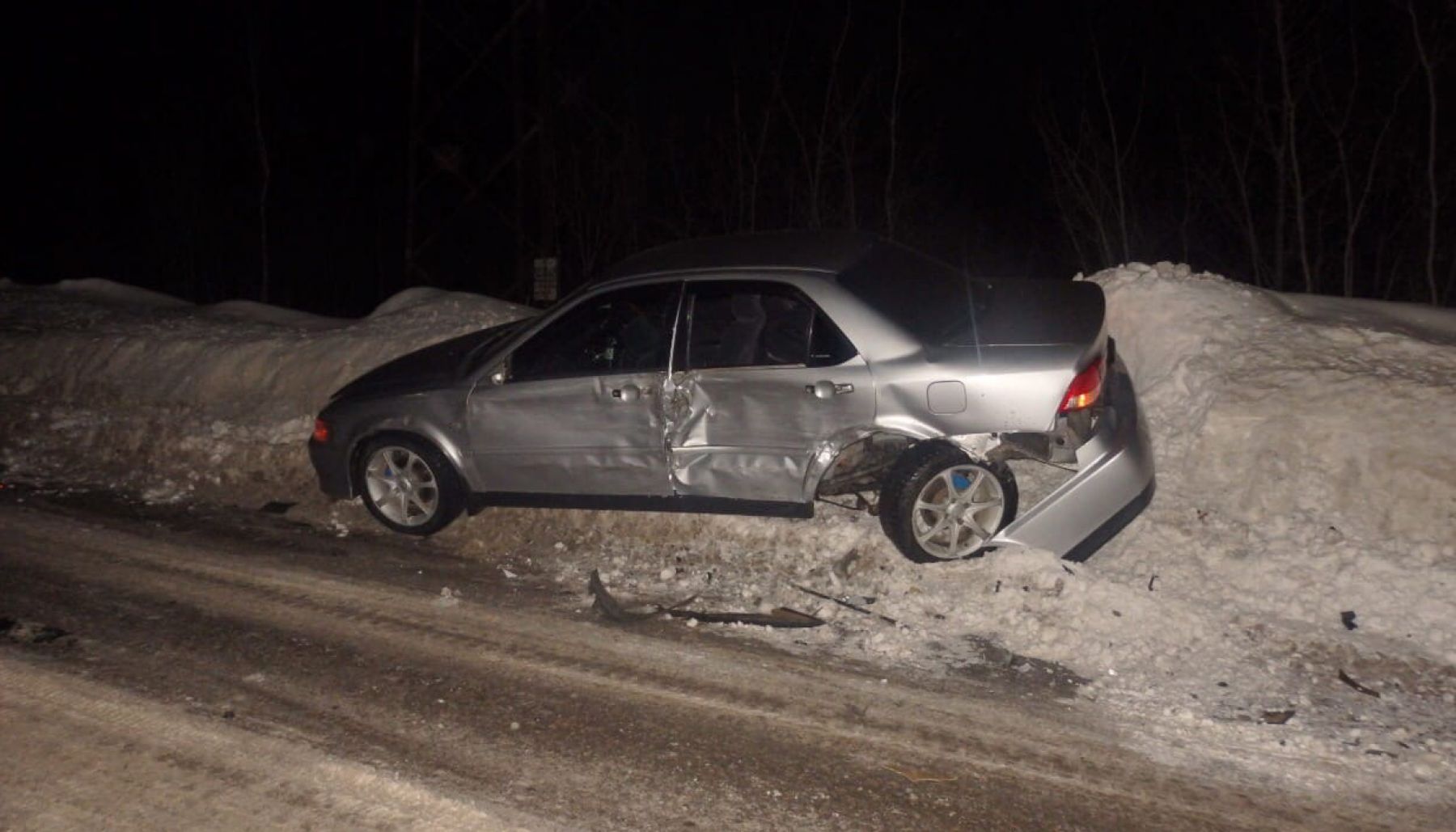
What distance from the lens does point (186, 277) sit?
27.4 m

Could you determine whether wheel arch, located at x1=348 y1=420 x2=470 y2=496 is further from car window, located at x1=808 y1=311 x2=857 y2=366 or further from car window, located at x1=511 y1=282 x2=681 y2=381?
car window, located at x1=808 y1=311 x2=857 y2=366

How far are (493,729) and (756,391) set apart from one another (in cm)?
233

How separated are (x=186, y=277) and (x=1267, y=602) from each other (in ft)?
87.2

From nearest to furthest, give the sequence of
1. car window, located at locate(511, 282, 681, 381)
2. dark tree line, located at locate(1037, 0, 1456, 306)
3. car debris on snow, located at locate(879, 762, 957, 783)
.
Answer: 1. car debris on snow, located at locate(879, 762, 957, 783)
2. car window, located at locate(511, 282, 681, 381)
3. dark tree line, located at locate(1037, 0, 1456, 306)

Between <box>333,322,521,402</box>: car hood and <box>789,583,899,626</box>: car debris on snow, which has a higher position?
<box>333,322,521,402</box>: car hood

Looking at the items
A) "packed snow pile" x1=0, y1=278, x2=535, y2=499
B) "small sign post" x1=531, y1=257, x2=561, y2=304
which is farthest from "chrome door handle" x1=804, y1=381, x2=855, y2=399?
"small sign post" x1=531, y1=257, x2=561, y2=304

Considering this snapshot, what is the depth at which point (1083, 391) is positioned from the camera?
5836 millimetres

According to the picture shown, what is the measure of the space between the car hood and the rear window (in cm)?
217

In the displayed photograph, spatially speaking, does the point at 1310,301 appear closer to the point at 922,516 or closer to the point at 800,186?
the point at 922,516

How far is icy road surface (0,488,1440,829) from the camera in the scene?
4141 mm

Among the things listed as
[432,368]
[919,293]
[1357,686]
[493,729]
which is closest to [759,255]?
[919,293]

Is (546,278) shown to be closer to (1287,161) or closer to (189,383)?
(189,383)

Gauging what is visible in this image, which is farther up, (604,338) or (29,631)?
(604,338)

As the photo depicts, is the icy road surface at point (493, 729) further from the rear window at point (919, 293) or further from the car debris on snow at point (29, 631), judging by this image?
the rear window at point (919, 293)
